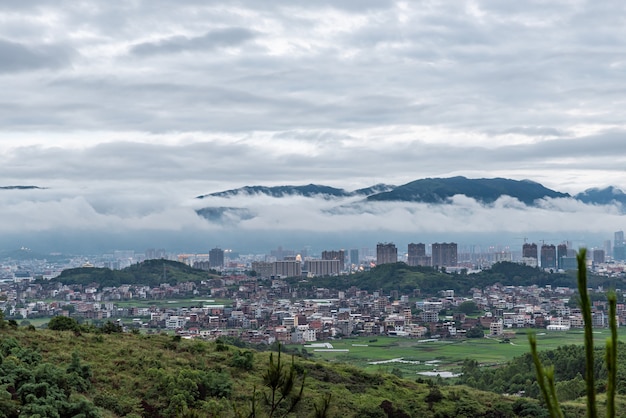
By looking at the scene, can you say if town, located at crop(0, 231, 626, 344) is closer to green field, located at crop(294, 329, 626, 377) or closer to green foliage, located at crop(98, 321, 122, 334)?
green field, located at crop(294, 329, 626, 377)

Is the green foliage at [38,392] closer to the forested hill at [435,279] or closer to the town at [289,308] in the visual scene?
the town at [289,308]

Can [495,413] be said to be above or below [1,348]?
below

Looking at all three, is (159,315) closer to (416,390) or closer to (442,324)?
(442,324)

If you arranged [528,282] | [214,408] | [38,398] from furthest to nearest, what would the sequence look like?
[528,282], [214,408], [38,398]

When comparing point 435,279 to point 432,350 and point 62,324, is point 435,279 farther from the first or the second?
point 62,324

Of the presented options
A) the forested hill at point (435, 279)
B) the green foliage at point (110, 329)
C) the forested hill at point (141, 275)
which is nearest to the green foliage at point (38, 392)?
the green foliage at point (110, 329)

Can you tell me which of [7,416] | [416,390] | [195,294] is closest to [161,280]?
[195,294]
